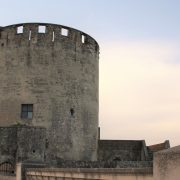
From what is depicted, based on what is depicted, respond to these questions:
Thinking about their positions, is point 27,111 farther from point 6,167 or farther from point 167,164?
point 167,164

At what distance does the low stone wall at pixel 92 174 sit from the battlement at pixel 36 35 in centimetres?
1208

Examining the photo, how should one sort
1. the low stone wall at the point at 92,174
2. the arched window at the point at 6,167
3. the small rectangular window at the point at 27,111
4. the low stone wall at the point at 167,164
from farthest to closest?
the small rectangular window at the point at 27,111, the arched window at the point at 6,167, the low stone wall at the point at 92,174, the low stone wall at the point at 167,164

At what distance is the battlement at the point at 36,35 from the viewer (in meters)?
23.6

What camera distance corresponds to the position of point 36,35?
23.6 meters

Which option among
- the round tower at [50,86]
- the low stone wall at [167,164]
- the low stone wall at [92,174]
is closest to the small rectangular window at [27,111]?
the round tower at [50,86]

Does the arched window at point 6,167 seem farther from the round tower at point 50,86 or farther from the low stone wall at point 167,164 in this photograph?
the low stone wall at point 167,164

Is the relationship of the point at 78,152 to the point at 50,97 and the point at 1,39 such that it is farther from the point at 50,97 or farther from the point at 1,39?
the point at 1,39

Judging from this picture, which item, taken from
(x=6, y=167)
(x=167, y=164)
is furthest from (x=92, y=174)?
(x=6, y=167)

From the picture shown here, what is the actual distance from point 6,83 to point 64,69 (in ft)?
11.2

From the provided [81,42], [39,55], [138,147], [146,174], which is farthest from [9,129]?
[146,174]

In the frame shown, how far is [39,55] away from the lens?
23.5 metres

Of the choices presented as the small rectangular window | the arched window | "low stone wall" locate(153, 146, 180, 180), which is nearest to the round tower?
the small rectangular window

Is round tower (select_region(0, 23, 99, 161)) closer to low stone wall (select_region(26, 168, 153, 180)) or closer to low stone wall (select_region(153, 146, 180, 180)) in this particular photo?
low stone wall (select_region(26, 168, 153, 180))

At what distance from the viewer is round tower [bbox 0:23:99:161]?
22.9 metres
